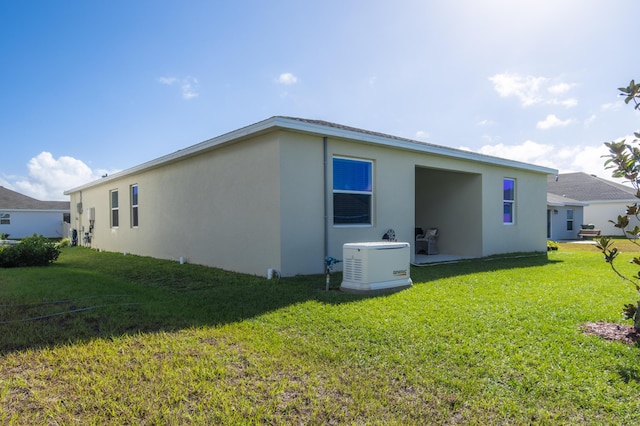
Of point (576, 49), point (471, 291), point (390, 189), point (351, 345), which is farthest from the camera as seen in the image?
point (390, 189)

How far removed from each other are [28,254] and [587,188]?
108ft

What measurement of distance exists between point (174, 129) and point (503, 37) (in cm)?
959

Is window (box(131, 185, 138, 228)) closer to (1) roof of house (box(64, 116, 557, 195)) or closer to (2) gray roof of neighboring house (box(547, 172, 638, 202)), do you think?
(1) roof of house (box(64, 116, 557, 195))

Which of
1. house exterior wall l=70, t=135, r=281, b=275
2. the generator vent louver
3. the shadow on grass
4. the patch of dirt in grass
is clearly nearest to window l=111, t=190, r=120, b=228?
house exterior wall l=70, t=135, r=281, b=275

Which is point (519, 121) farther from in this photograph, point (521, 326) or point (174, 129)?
point (174, 129)

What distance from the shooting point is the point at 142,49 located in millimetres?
9414

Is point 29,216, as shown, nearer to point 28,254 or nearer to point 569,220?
point 28,254

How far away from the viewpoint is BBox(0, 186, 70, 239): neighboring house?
2861cm

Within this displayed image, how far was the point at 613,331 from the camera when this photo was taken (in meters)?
4.00

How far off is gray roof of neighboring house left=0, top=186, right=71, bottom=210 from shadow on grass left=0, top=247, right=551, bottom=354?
2538 cm

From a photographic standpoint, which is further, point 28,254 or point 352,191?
point 28,254

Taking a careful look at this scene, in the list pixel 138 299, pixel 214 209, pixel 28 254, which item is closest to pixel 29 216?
pixel 28 254

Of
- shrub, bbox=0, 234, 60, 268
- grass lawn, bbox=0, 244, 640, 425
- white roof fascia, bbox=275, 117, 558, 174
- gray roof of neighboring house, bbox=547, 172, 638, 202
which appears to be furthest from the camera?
gray roof of neighboring house, bbox=547, 172, 638, 202

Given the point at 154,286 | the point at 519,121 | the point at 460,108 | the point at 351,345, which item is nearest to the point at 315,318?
the point at 351,345
